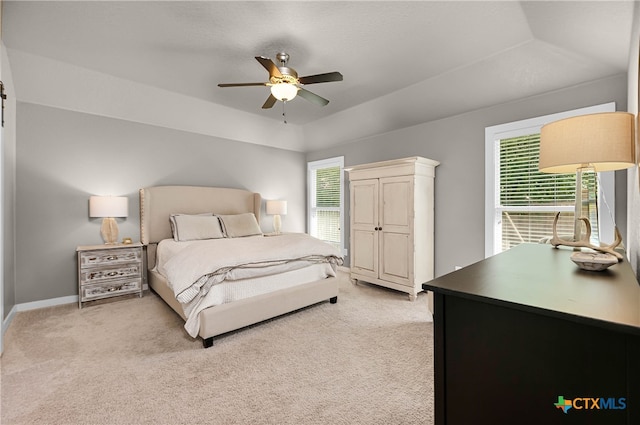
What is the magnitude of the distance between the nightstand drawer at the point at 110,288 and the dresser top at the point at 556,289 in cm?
388

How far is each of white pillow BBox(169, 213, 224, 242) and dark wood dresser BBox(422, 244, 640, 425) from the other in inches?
142

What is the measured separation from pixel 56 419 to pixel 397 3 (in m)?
3.56

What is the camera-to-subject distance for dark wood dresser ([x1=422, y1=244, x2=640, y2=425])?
0.69m

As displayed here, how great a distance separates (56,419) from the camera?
1587 millimetres

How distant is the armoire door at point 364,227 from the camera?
4043 mm

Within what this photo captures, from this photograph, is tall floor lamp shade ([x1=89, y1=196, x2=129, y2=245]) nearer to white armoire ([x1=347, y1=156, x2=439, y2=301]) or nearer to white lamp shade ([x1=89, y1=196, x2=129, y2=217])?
white lamp shade ([x1=89, y1=196, x2=129, y2=217])

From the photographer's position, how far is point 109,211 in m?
3.48

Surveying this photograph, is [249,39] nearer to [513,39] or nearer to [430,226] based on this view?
[513,39]

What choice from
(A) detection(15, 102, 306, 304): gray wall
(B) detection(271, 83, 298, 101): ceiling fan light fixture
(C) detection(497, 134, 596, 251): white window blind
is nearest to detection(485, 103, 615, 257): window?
(C) detection(497, 134, 596, 251): white window blind

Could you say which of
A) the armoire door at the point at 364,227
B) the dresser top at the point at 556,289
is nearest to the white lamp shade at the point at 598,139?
the dresser top at the point at 556,289

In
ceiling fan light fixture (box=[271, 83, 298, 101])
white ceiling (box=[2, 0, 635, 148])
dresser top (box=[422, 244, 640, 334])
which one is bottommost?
dresser top (box=[422, 244, 640, 334])

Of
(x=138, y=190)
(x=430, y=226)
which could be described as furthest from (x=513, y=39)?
(x=138, y=190)

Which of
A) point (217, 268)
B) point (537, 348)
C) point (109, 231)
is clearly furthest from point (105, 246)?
point (537, 348)

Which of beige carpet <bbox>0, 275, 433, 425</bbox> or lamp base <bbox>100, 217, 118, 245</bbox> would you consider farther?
lamp base <bbox>100, 217, 118, 245</bbox>
